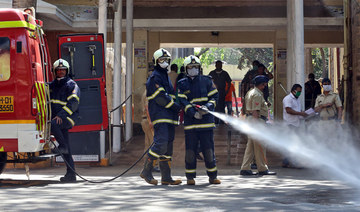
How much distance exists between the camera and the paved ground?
7.45 meters

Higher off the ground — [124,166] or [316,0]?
[316,0]

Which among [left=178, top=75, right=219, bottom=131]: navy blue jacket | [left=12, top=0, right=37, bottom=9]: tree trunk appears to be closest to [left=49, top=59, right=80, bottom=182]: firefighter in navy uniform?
[left=178, top=75, right=219, bottom=131]: navy blue jacket

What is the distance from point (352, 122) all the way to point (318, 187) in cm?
612

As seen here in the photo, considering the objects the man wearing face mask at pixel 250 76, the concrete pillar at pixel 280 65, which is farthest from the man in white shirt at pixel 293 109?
the concrete pillar at pixel 280 65

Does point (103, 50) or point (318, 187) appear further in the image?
point (103, 50)

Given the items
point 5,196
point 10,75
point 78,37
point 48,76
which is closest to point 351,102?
point 78,37

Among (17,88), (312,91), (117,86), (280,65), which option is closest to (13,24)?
(17,88)

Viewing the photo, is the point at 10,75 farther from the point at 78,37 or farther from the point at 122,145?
the point at 122,145

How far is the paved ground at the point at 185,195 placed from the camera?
7453 mm

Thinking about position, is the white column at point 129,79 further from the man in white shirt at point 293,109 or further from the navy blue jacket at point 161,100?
the navy blue jacket at point 161,100

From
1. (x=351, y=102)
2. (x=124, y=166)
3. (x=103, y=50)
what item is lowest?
(x=124, y=166)

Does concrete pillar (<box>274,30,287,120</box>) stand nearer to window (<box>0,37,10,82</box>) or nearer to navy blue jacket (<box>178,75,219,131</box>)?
navy blue jacket (<box>178,75,219,131</box>)

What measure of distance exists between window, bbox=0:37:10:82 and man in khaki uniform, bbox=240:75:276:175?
427 centimetres

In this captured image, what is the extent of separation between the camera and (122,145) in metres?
16.7
